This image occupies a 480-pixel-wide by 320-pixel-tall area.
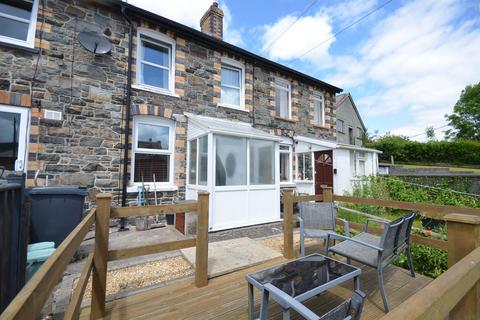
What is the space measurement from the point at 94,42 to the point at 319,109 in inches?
349

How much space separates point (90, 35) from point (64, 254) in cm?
609

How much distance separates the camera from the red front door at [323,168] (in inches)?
367

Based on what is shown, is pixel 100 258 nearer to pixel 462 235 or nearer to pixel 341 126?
pixel 462 235

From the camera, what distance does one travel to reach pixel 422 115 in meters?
45.1

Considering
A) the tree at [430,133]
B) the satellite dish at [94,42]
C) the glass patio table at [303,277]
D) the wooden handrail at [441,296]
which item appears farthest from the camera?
the tree at [430,133]

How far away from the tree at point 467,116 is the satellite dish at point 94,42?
43982 mm

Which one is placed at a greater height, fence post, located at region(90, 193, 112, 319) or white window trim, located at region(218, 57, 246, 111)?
white window trim, located at region(218, 57, 246, 111)

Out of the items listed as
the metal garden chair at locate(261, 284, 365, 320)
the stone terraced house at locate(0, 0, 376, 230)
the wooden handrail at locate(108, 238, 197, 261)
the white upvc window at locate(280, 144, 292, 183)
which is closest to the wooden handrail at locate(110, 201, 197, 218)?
the wooden handrail at locate(108, 238, 197, 261)

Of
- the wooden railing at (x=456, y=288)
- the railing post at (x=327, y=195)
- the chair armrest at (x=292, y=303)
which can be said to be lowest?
the chair armrest at (x=292, y=303)

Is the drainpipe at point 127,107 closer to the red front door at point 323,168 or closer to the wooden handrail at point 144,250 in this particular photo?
the wooden handrail at point 144,250

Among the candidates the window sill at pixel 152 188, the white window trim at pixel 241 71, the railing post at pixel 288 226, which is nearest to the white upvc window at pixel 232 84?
the white window trim at pixel 241 71

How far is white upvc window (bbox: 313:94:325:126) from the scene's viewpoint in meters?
10.4

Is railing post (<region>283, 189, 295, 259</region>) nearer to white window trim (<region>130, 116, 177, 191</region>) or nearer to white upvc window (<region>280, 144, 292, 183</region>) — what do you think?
white window trim (<region>130, 116, 177, 191</region>)

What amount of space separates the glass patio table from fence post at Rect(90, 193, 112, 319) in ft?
4.74
